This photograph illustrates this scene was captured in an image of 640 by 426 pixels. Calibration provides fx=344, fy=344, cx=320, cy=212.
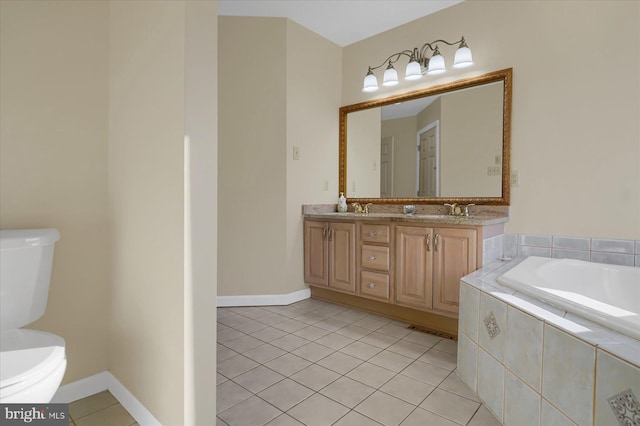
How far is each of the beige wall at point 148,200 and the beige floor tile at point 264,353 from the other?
2.42ft

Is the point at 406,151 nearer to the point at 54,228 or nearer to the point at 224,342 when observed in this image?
the point at 224,342

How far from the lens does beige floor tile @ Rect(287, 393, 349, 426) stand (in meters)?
1.53

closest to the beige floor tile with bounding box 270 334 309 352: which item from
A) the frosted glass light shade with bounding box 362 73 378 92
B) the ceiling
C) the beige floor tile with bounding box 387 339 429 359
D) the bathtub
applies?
the beige floor tile with bounding box 387 339 429 359

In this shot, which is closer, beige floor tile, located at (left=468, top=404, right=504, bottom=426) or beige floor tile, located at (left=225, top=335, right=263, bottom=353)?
beige floor tile, located at (left=468, top=404, right=504, bottom=426)

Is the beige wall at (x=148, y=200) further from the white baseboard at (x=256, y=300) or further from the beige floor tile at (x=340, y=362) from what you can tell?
the white baseboard at (x=256, y=300)

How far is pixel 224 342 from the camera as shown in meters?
2.36

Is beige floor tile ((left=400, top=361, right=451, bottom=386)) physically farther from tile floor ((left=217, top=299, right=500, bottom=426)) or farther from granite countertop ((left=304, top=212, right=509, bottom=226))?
granite countertop ((left=304, top=212, right=509, bottom=226))

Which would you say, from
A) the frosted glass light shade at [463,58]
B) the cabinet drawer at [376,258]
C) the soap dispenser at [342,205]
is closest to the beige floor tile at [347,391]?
the cabinet drawer at [376,258]

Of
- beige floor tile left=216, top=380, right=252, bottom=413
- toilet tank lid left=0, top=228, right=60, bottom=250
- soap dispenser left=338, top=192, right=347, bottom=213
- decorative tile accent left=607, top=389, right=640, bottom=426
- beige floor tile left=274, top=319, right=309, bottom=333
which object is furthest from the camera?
soap dispenser left=338, top=192, right=347, bottom=213

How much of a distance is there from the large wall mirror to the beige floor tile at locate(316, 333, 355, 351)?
1407mm

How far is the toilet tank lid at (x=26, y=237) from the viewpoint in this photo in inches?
50.6

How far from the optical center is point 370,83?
10.8 ft

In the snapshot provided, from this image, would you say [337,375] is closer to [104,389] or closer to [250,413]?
[250,413]

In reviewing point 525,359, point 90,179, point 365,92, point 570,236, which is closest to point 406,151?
point 365,92
